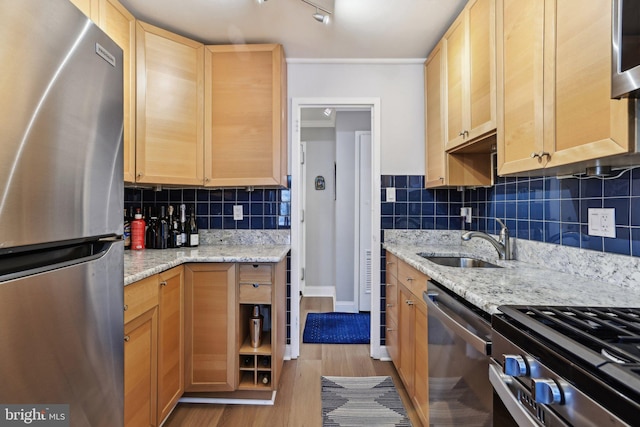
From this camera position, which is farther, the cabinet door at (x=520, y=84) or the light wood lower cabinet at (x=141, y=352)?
the light wood lower cabinet at (x=141, y=352)

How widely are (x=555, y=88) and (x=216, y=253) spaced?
186cm

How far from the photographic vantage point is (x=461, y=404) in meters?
1.07

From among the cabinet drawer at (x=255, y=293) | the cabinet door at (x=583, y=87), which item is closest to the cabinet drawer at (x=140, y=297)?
the cabinet drawer at (x=255, y=293)

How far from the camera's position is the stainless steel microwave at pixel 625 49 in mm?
707

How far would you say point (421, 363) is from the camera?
1573 mm

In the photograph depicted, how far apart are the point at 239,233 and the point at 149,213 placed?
690 millimetres

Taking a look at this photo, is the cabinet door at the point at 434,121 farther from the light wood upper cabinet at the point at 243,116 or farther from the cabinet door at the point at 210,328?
the cabinet door at the point at 210,328

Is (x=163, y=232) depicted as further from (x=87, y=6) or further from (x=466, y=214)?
(x=466, y=214)

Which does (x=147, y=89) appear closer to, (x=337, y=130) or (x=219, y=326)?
(x=219, y=326)

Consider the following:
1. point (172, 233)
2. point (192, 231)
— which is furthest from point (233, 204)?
point (172, 233)

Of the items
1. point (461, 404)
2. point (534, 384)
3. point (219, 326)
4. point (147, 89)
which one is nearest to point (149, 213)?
point (147, 89)

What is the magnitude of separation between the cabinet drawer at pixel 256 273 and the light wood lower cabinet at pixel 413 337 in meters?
0.85

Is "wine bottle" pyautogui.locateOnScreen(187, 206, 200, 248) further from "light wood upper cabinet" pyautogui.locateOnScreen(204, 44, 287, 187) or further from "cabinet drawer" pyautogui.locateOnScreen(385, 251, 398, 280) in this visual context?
"cabinet drawer" pyautogui.locateOnScreen(385, 251, 398, 280)

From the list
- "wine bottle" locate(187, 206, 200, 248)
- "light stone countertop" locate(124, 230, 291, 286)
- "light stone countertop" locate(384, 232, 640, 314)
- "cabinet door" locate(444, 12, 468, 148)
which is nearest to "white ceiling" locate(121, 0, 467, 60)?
"cabinet door" locate(444, 12, 468, 148)
